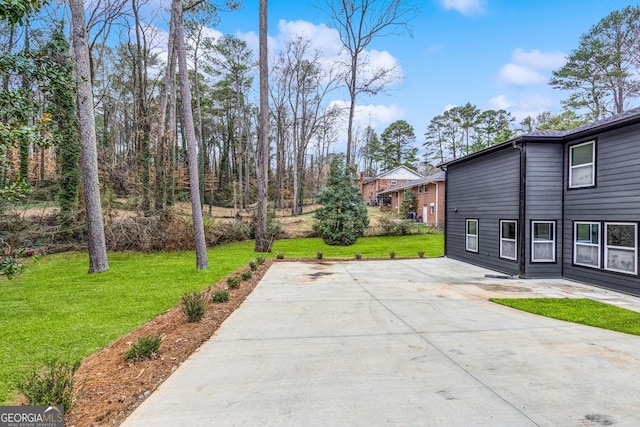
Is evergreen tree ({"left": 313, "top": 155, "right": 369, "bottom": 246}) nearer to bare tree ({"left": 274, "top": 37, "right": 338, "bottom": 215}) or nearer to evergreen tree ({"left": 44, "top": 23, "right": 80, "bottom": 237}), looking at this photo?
bare tree ({"left": 274, "top": 37, "right": 338, "bottom": 215})

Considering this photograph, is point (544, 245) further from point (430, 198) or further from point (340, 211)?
point (430, 198)

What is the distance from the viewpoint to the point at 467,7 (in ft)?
43.7

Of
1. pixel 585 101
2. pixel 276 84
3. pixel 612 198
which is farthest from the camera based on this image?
pixel 276 84

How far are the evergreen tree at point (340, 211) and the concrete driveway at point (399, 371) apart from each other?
37.7ft

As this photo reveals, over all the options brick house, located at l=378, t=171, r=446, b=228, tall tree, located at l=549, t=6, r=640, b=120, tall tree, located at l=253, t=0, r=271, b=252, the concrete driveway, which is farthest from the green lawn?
tall tree, located at l=549, t=6, r=640, b=120

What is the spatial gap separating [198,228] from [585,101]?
26.3m

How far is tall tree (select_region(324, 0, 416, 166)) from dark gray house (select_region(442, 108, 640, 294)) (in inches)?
394

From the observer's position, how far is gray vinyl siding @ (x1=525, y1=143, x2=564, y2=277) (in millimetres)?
8906

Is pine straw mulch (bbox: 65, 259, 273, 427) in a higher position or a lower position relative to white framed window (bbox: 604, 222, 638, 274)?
lower

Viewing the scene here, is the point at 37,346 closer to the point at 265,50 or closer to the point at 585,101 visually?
the point at 265,50

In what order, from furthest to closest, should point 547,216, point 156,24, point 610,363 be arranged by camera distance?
point 156,24 → point 547,216 → point 610,363

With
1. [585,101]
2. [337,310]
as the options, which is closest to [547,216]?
[337,310]

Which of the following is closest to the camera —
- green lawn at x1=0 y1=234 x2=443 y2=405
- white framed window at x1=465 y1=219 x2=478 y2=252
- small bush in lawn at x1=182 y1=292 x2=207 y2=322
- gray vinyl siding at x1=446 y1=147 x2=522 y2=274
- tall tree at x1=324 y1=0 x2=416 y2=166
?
green lawn at x1=0 y1=234 x2=443 y2=405

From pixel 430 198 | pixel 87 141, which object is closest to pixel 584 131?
pixel 87 141
